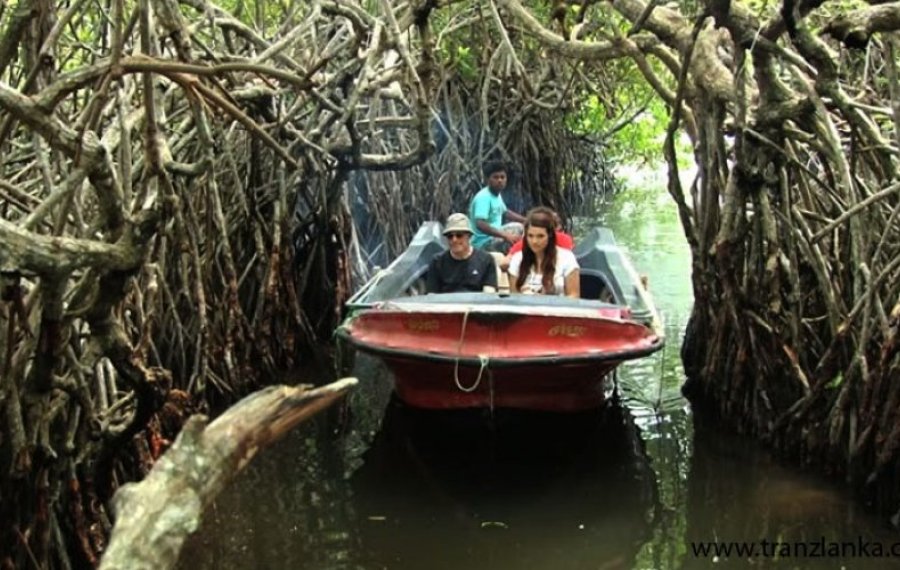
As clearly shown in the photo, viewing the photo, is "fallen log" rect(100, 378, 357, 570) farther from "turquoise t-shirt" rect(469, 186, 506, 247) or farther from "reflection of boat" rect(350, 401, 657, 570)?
"turquoise t-shirt" rect(469, 186, 506, 247)

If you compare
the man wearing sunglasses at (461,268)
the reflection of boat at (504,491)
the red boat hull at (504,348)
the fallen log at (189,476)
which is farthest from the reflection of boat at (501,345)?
the fallen log at (189,476)

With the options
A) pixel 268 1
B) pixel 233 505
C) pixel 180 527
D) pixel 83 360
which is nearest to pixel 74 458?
pixel 83 360

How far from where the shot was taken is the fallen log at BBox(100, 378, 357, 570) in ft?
4.96

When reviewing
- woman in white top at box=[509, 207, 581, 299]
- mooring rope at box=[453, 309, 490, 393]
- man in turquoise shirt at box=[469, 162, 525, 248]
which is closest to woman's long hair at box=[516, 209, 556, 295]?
woman in white top at box=[509, 207, 581, 299]

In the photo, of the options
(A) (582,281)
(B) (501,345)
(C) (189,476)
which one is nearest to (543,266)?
(A) (582,281)

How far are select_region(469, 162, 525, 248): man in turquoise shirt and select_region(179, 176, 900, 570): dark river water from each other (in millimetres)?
2776

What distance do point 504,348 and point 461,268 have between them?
153 cm

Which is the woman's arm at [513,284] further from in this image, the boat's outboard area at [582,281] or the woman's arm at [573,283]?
the boat's outboard area at [582,281]

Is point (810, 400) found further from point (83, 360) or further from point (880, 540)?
point (83, 360)

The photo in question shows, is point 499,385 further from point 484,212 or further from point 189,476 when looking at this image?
point 484,212

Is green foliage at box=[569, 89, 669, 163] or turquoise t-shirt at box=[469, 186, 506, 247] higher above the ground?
green foliage at box=[569, 89, 669, 163]

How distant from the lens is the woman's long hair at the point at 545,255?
616cm

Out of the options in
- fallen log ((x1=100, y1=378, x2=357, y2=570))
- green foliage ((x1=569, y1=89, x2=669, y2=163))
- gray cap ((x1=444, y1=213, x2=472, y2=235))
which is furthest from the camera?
green foliage ((x1=569, y1=89, x2=669, y2=163))

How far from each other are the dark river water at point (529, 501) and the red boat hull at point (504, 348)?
0.19m
